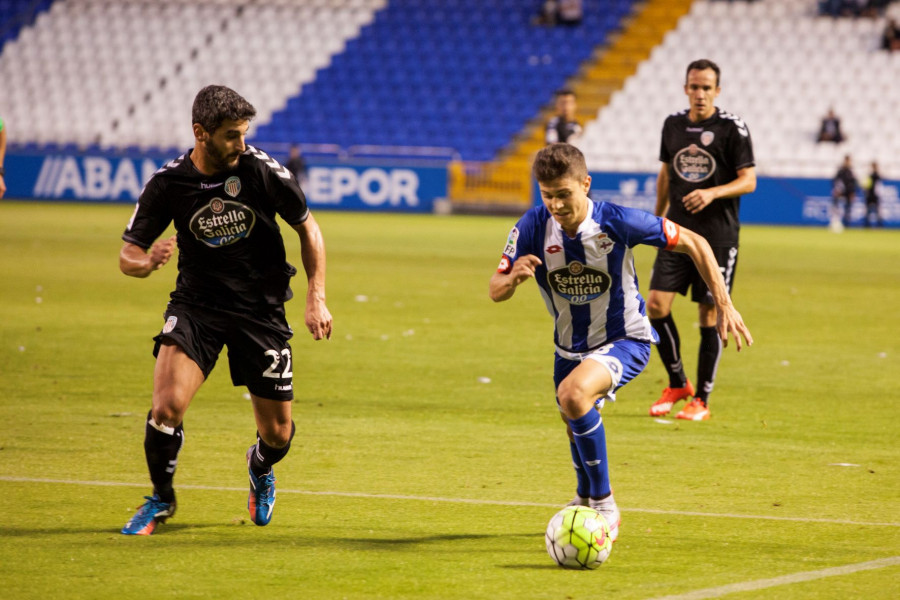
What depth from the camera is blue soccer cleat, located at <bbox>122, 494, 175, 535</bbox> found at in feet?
17.8

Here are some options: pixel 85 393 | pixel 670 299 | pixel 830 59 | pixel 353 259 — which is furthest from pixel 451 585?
pixel 830 59

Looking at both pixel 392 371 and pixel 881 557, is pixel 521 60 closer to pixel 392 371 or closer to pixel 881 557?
pixel 392 371

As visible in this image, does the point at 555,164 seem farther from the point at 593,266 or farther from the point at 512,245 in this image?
the point at 593,266

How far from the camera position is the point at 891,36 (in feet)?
116

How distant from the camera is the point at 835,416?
8.55 meters

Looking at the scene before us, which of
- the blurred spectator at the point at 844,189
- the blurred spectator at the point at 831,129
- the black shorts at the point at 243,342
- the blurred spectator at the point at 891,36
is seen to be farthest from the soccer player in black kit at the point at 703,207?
the blurred spectator at the point at 891,36

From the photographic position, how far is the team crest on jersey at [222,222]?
547 centimetres

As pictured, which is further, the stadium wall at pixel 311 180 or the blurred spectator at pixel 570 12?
the blurred spectator at pixel 570 12

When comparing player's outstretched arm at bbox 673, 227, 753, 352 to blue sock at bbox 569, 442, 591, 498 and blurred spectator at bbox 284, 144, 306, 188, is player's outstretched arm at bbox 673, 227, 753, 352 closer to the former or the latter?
blue sock at bbox 569, 442, 591, 498

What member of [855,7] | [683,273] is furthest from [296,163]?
[683,273]

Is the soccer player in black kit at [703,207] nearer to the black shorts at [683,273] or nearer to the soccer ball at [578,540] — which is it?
the black shorts at [683,273]

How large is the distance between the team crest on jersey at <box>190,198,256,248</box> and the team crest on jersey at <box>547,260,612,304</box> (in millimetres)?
1328

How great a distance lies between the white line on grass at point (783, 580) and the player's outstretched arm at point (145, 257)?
2246 millimetres

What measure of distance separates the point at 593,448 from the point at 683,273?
3531mm
